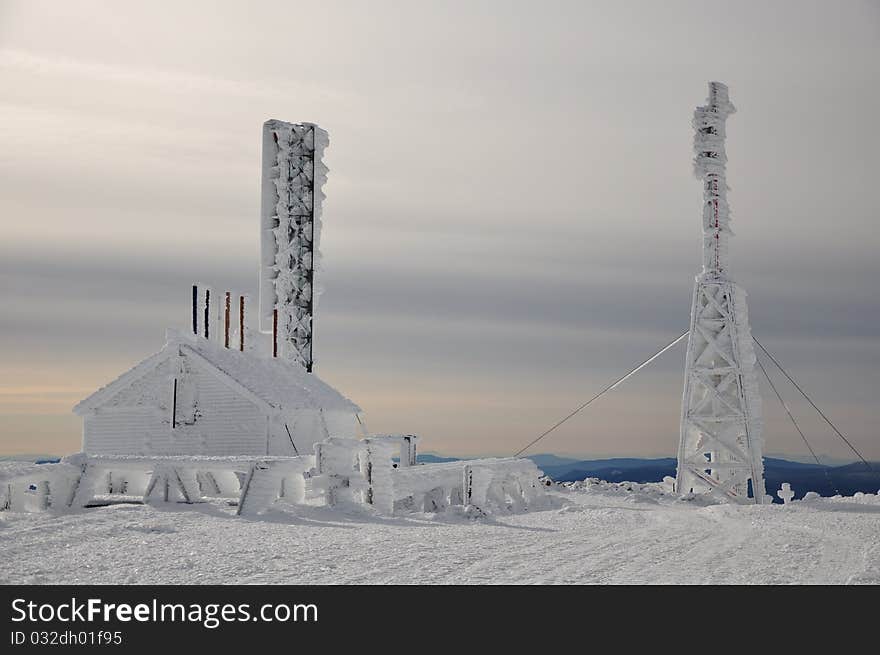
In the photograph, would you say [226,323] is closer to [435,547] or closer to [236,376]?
[236,376]

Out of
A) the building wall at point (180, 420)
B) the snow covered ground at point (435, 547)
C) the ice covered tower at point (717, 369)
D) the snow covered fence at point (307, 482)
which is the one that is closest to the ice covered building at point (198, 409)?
the building wall at point (180, 420)

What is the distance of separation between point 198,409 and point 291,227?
1919cm

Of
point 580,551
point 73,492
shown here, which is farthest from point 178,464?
point 580,551

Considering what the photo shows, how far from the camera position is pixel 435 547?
18281 mm

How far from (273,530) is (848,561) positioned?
35.6 feet

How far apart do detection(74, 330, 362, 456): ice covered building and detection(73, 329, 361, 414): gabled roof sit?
0.03 m

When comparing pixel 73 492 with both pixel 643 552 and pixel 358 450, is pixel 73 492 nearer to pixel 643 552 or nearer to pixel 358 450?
pixel 358 450

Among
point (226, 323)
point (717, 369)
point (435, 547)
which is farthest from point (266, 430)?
point (435, 547)

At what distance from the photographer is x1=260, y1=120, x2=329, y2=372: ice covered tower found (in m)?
53.4

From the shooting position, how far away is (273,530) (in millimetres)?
21328

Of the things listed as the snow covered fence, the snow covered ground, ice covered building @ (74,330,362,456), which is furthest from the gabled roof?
the snow covered ground

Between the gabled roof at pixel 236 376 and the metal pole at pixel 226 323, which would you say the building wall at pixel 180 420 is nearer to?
the gabled roof at pixel 236 376

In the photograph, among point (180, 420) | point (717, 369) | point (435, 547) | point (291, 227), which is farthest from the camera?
point (291, 227)

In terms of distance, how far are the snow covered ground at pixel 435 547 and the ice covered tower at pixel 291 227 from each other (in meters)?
27.1
